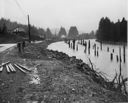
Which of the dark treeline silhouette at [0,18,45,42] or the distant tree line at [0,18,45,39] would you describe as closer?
the dark treeline silhouette at [0,18,45,42]

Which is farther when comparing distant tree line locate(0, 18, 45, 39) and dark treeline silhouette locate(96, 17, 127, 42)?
dark treeline silhouette locate(96, 17, 127, 42)

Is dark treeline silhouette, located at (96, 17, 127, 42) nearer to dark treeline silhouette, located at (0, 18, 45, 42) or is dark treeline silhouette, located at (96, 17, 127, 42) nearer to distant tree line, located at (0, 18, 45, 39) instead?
dark treeline silhouette, located at (0, 18, 45, 42)

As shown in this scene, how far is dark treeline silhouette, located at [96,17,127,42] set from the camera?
56.1 m

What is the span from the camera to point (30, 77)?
9.30m

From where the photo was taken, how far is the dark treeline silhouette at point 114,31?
2210 inches

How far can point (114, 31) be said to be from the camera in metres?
60.0

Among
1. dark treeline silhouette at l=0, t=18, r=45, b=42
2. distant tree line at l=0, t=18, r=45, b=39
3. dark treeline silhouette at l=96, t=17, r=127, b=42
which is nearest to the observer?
dark treeline silhouette at l=0, t=18, r=45, b=42

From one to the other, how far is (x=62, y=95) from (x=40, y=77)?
8.85 feet

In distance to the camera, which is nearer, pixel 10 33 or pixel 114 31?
pixel 10 33

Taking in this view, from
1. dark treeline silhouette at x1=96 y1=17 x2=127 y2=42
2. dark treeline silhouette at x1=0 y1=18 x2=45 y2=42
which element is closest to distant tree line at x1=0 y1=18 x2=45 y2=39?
dark treeline silhouette at x1=0 y1=18 x2=45 y2=42

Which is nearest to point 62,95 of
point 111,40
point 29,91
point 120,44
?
point 29,91

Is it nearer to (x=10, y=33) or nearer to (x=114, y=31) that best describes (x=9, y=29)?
(x=10, y=33)

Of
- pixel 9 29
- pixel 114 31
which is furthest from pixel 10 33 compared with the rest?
pixel 114 31

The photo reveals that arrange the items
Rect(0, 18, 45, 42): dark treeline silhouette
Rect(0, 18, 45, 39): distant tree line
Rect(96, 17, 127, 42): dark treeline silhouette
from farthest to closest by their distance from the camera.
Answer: Rect(96, 17, 127, 42): dark treeline silhouette
Rect(0, 18, 45, 39): distant tree line
Rect(0, 18, 45, 42): dark treeline silhouette
